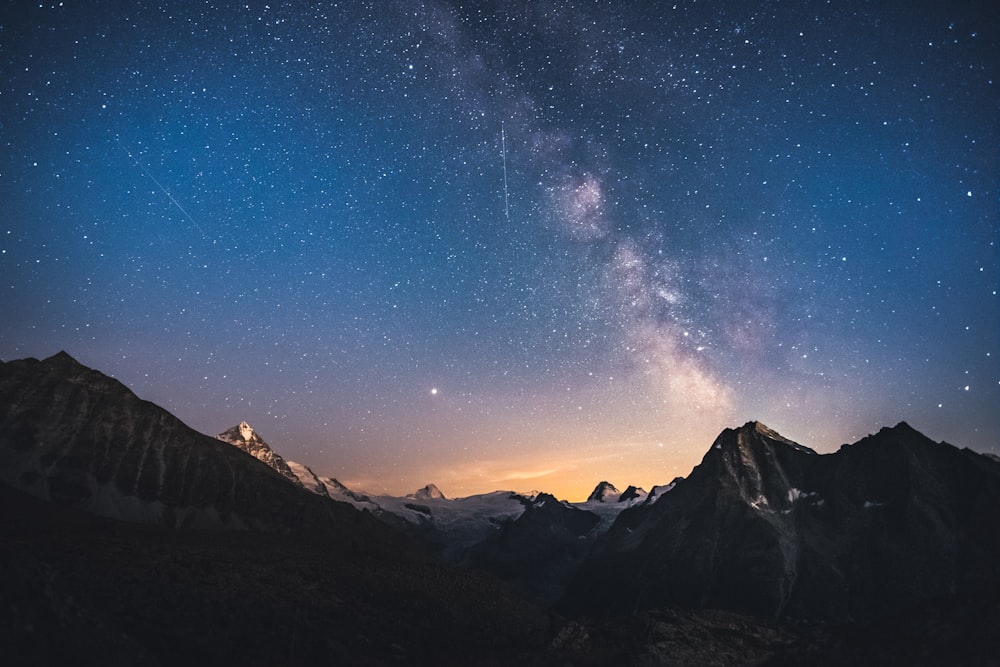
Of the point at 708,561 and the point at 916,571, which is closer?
the point at 916,571

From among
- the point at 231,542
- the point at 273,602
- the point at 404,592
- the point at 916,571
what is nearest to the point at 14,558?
the point at 273,602

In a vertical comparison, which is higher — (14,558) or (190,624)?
(14,558)

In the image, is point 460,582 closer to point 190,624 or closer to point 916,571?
point 190,624

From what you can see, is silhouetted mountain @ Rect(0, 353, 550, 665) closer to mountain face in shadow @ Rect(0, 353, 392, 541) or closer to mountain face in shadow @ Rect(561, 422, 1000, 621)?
mountain face in shadow @ Rect(0, 353, 392, 541)

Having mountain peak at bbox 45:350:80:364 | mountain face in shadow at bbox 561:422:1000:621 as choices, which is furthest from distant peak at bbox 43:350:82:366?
mountain face in shadow at bbox 561:422:1000:621

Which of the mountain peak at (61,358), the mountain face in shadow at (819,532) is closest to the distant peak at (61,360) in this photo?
the mountain peak at (61,358)
